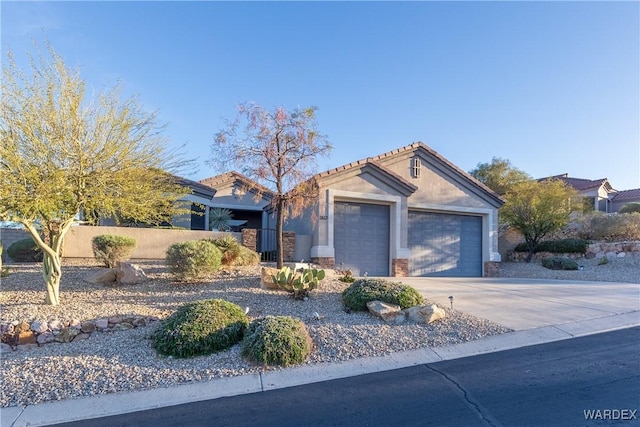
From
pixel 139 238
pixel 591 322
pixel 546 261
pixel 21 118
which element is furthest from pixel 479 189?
pixel 21 118

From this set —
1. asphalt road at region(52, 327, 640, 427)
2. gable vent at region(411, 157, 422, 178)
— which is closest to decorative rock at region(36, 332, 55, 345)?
asphalt road at region(52, 327, 640, 427)

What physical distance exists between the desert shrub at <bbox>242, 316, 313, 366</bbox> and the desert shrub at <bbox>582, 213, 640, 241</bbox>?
21316 millimetres

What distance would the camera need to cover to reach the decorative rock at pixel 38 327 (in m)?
7.16

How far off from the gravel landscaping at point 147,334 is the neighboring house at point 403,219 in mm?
4648

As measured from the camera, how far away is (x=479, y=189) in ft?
63.9

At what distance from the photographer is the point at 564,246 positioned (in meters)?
21.5

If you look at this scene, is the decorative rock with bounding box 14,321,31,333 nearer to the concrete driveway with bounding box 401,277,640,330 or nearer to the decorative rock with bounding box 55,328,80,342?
the decorative rock with bounding box 55,328,80,342

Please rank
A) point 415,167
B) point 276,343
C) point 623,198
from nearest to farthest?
point 276,343, point 415,167, point 623,198

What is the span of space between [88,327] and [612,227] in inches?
944

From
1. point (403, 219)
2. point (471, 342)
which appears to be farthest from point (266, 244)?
point (471, 342)

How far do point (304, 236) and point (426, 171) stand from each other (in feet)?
21.7

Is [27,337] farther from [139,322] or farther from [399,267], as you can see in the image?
[399,267]

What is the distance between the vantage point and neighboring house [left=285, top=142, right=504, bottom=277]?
1585 centimetres

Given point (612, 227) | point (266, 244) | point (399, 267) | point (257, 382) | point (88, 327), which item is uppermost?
point (612, 227)
